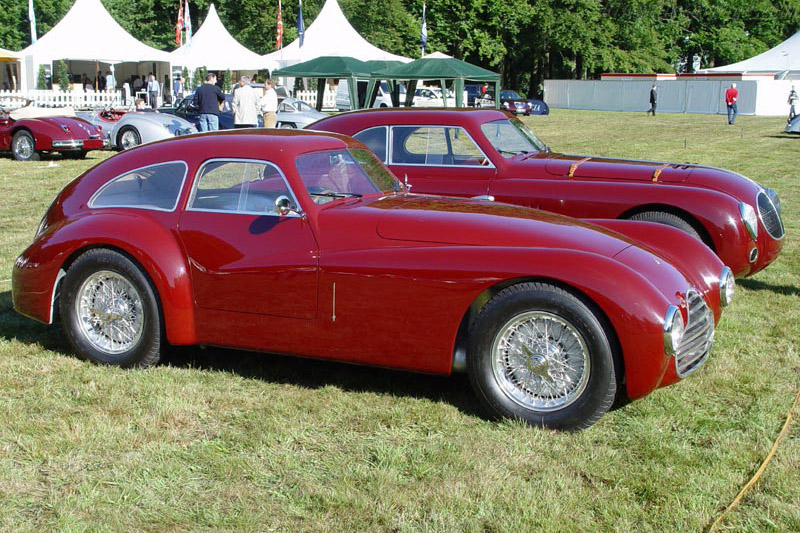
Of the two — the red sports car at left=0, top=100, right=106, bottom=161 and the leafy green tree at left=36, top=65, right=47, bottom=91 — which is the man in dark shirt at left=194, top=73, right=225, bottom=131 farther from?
the leafy green tree at left=36, top=65, right=47, bottom=91

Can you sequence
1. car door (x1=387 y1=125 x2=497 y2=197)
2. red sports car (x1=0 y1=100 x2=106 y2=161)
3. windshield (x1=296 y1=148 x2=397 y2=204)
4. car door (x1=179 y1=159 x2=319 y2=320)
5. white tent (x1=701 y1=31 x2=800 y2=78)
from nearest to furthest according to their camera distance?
car door (x1=179 y1=159 x2=319 y2=320), windshield (x1=296 y1=148 x2=397 y2=204), car door (x1=387 y1=125 x2=497 y2=197), red sports car (x1=0 y1=100 x2=106 y2=161), white tent (x1=701 y1=31 x2=800 y2=78)

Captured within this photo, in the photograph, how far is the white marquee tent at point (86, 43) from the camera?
33.4m

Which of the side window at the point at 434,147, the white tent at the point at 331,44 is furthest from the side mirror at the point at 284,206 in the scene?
the white tent at the point at 331,44

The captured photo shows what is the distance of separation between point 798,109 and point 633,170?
4092 centimetres

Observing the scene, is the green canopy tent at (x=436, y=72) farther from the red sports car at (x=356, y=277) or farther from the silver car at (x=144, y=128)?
the red sports car at (x=356, y=277)

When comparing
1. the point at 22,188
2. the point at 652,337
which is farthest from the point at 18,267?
the point at 22,188

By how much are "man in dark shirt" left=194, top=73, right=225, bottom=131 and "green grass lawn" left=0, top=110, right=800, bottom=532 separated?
44.0ft

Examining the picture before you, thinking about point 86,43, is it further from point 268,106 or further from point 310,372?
point 310,372

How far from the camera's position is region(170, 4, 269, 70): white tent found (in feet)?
125

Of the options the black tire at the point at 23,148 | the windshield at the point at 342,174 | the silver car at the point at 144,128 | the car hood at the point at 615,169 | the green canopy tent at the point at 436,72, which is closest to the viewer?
the windshield at the point at 342,174

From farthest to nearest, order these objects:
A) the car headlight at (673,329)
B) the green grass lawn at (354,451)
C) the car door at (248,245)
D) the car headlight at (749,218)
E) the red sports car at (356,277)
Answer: the car headlight at (749,218) → the car door at (248,245) → the red sports car at (356,277) → the car headlight at (673,329) → the green grass lawn at (354,451)

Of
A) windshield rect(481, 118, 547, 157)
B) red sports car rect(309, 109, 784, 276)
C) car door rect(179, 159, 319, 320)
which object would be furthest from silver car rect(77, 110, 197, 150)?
car door rect(179, 159, 319, 320)

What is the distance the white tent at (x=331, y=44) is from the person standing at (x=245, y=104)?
61.2 ft

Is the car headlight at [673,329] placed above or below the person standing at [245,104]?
below
